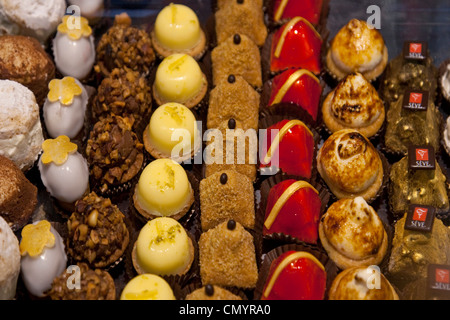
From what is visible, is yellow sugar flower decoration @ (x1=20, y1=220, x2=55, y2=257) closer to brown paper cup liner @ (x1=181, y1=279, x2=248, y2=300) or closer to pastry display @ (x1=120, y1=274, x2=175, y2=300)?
pastry display @ (x1=120, y1=274, x2=175, y2=300)

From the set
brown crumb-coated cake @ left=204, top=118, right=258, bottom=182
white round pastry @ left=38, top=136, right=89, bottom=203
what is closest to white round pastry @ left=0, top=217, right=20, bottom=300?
white round pastry @ left=38, top=136, right=89, bottom=203

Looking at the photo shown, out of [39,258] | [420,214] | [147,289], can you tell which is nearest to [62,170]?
[39,258]

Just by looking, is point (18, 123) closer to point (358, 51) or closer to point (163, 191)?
point (163, 191)

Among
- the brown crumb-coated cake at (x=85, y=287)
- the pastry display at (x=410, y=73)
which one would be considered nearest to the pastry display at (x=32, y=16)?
the brown crumb-coated cake at (x=85, y=287)

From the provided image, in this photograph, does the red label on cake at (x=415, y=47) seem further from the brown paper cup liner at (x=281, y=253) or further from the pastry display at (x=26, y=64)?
the pastry display at (x=26, y=64)
